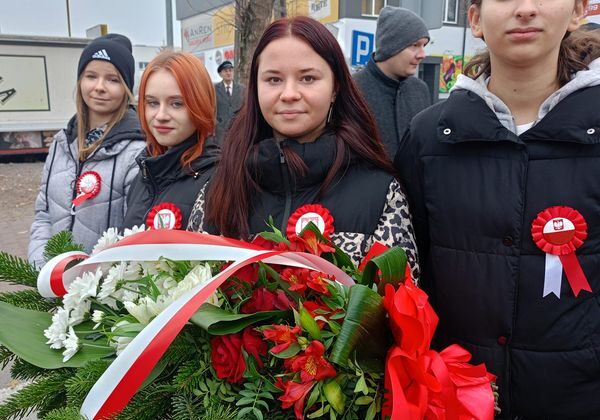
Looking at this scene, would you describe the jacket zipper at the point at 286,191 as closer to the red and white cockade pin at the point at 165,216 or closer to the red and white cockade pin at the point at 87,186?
the red and white cockade pin at the point at 165,216

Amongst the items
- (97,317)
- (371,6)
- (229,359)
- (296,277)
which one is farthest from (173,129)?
(371,6)

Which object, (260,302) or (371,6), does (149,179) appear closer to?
(260,302)

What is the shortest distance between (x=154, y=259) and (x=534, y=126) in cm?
108

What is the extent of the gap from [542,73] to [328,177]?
26.8 inches

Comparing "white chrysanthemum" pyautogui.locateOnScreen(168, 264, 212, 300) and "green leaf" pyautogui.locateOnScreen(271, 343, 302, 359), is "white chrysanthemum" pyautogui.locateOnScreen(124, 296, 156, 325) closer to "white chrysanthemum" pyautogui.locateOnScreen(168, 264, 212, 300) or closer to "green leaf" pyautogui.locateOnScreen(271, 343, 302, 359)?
"white chrysanthemum" pyautogui.locateOnScreen(168, 264, 212, 300)

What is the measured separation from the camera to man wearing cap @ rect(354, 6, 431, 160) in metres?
3.64

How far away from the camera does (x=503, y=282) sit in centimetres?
154

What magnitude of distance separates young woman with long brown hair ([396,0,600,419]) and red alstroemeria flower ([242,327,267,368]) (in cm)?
68

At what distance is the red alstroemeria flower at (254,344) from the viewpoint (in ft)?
3.85

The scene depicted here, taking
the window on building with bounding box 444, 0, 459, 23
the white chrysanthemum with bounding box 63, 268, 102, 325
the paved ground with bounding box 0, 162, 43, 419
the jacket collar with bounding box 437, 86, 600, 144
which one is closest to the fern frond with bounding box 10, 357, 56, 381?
the white chrysanthemum with bounding box 63, 268, 102, 325

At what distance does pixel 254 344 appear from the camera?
3.88 feet

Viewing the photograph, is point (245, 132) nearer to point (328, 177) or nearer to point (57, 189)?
point (328, 177)

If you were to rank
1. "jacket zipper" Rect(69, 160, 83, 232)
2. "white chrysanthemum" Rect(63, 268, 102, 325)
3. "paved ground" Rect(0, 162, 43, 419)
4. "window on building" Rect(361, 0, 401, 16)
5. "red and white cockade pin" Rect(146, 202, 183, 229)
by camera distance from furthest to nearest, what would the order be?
"window on building" Rect(361, 0, 401, 16) < "paved ground" Rect(0, 162, 43, 419) < "jacket zipper" Rect(69, 160, 83, 232) < "red and white cockade pin" Rect(146, 202, 183, 229) < "white chrysanthemum" Rect(63, 268, 102, 325)

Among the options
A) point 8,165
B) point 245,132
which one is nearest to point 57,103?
point 8,165
